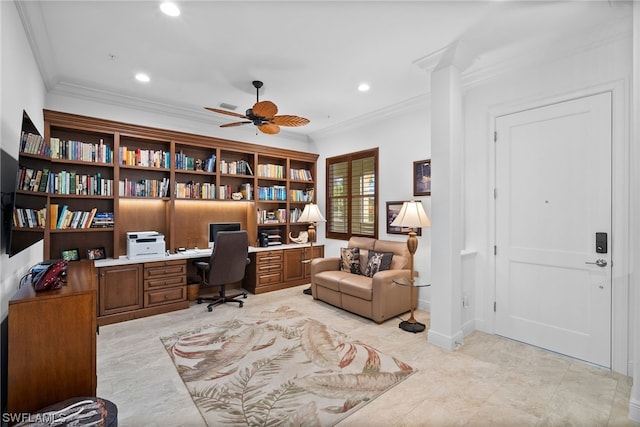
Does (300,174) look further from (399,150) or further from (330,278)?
(330,278)

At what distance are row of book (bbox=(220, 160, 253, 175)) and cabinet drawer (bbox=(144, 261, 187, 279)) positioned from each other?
1.64 meters

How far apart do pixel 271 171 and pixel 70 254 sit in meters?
3.09

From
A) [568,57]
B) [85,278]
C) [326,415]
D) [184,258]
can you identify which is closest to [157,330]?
[184,258]

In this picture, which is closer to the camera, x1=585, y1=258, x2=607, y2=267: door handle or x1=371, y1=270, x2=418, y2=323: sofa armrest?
x1=585, y1=258, x2=607, y2=267: door handle

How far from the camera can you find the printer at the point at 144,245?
149 inches

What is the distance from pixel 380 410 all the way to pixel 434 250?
5.32ft

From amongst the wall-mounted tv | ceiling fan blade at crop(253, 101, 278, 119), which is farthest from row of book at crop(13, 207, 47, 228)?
ceiling fan blade at crop(253, 101, 278, 119)

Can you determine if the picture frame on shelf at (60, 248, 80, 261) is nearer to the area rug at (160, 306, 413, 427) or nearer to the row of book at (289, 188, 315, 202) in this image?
the area rug at (160, 306, 413, 427)

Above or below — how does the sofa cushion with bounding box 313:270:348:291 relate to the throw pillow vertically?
below

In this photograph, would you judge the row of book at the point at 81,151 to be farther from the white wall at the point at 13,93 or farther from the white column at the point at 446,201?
the white column at the point at 446,201

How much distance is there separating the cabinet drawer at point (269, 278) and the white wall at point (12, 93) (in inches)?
111

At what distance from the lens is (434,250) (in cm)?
307

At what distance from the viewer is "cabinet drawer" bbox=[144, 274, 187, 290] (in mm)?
3800

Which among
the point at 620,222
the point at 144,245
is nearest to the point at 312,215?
the point at 144,245
